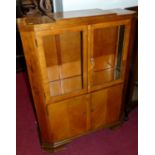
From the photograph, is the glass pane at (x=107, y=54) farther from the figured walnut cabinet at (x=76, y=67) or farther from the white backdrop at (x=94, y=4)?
the white backdrop at (x=94, y=4)

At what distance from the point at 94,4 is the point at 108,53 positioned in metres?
0.48

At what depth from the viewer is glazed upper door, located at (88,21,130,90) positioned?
147 cm

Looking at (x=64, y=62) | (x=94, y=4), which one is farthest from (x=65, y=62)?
(x=94, y=4)

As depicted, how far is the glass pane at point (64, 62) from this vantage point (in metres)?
1.44

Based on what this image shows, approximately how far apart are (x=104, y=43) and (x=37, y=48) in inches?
24.4

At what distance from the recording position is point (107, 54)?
165 centimetres

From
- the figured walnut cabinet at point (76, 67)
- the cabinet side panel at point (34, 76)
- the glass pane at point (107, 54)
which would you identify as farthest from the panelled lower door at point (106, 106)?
the cabinet side panel at point (34, 76)

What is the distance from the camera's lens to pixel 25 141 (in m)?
1.87

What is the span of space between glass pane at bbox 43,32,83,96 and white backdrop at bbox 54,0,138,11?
1.05ft

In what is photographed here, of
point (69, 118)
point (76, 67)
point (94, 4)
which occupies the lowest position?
point (69, 118)

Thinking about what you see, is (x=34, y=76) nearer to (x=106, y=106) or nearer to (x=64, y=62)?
(x=64, y=62)
